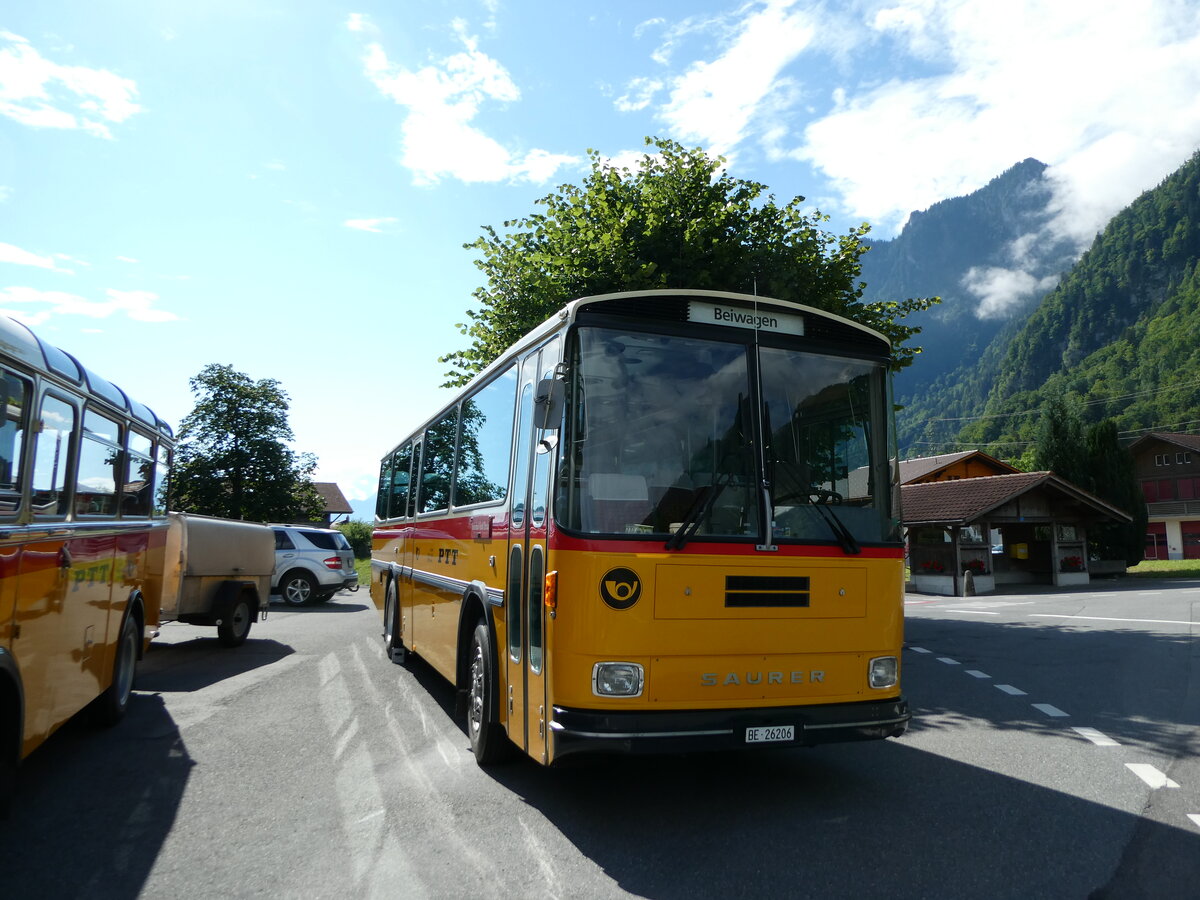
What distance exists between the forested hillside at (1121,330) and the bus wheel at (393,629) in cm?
10038

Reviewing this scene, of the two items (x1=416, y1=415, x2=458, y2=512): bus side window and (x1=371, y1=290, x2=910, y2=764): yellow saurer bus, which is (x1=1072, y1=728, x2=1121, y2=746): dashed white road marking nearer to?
(x1=371, y1=290, x2=910, y2=764): yellow saurer bus

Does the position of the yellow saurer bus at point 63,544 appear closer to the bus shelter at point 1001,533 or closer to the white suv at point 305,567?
the white suv at point 305,567

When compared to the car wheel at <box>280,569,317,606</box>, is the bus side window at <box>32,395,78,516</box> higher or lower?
higher

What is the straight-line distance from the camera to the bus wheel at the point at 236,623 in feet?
42.6

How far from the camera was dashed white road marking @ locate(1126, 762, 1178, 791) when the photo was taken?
232 inches

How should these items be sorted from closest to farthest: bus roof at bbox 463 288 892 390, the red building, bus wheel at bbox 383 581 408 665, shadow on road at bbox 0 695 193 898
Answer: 1. shadow on road at bbox 0 695 193 898
2. bus roof at bbox 463 288 892 390
3. bus wheel at bbox 383 581 408 665
4. the red building

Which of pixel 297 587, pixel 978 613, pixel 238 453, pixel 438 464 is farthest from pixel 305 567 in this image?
pixel 238 453

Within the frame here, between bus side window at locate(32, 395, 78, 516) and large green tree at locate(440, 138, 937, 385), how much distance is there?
26.7ft

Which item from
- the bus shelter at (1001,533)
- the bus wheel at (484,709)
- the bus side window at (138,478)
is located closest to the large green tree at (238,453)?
the bus shelter at (1001,533)

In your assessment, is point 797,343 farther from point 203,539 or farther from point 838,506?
point 203,539

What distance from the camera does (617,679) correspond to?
15.6 ft

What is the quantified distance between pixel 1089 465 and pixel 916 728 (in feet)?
133

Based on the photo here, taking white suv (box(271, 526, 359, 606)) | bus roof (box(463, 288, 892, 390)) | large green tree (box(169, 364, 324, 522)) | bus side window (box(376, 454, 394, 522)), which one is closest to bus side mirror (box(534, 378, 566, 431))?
bus roof (box(463, 288, 892, 390))

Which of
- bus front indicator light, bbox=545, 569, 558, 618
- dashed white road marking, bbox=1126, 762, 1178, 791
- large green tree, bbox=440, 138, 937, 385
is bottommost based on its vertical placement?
dashed white road marking, bbox=1126, 762, 1178, 791
